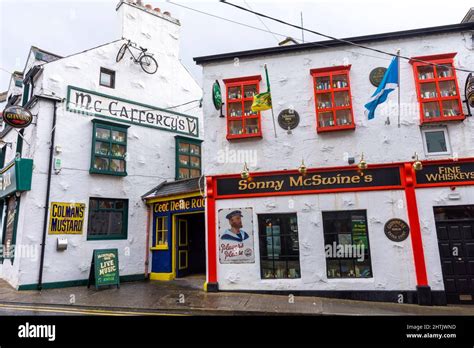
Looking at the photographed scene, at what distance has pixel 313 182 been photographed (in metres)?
9.39

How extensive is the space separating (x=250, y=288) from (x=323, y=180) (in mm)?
4032

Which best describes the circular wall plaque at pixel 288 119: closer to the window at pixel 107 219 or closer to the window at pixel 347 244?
the window at pixel 347 244

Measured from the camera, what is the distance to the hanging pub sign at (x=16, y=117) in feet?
34.3

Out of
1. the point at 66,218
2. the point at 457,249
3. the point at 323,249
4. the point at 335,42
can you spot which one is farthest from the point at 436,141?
the point at 66,218

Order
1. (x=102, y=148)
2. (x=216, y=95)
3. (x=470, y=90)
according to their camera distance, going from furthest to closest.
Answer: (x=102, y=148), (x=216, y=95), (x=470, y=90)

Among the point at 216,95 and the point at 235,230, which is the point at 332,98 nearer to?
the point at 216,95

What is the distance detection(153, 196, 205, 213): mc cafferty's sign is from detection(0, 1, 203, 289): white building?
0.82m

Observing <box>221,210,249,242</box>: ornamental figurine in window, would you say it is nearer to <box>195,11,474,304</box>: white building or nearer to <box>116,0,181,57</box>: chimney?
<box>195,11,474,304</box>: white building

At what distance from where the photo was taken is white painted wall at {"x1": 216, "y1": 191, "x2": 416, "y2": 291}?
853 cm

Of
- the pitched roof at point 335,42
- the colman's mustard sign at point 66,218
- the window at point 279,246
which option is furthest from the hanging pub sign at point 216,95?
the colman's mustard sign at point 66,218

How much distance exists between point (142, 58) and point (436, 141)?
12.7 metres

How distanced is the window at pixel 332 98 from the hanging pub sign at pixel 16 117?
10.2 m
